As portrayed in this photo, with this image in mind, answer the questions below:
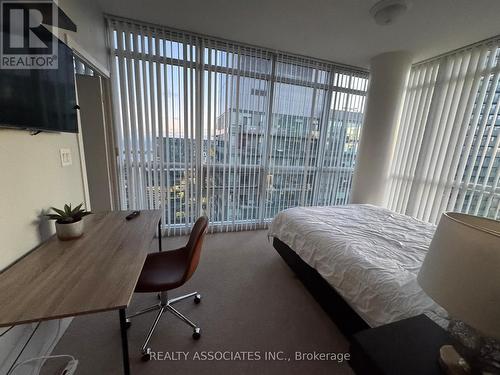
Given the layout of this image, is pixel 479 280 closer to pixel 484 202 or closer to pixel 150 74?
pixel 484 202

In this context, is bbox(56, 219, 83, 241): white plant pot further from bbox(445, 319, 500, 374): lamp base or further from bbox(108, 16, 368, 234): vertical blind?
bbox(445, 319, 500, 374): lamp base

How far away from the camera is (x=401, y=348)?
86 cm

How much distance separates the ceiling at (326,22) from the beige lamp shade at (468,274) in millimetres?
2365

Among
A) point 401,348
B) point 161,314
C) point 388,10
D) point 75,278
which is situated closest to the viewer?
point 401,348

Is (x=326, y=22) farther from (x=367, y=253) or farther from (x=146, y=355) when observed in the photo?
(x=146, y=355)

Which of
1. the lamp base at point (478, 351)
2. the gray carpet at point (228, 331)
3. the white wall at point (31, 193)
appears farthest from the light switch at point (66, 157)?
the lamp base at point (478, 351)

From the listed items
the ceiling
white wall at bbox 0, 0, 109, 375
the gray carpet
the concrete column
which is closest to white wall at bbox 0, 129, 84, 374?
white wall at bbox 0, 0, 109, 375

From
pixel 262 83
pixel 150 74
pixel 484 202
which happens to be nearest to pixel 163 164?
pixel 150 74

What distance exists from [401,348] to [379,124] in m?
3.09

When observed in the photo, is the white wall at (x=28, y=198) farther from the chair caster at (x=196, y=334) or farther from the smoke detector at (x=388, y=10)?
the smoke detector at (x=388, y=10)

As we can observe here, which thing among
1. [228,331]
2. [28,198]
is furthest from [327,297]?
[28,198]

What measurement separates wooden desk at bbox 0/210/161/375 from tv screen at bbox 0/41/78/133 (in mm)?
713

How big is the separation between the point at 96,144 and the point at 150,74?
1106 mm

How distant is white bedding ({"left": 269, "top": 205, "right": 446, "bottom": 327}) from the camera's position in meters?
1.21
